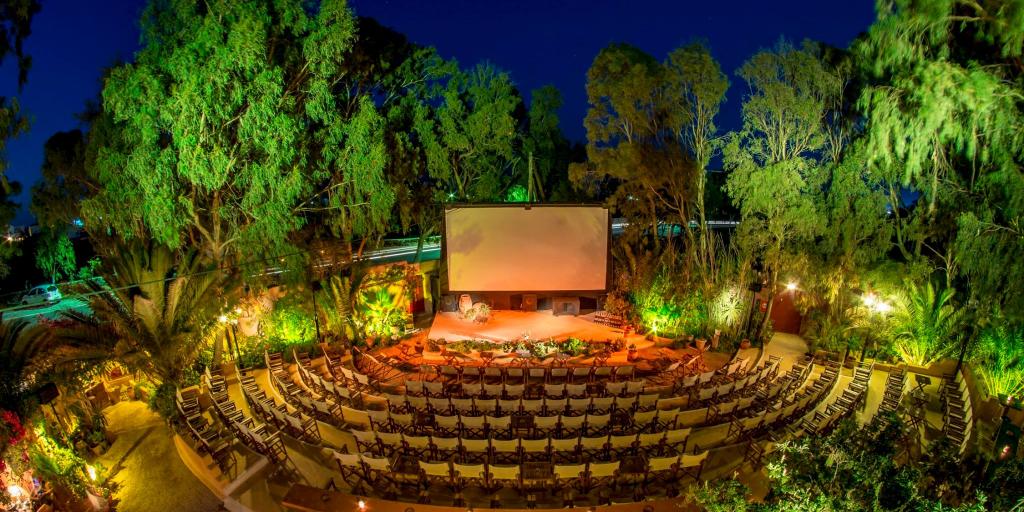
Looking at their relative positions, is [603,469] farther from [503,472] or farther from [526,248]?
[526,248]

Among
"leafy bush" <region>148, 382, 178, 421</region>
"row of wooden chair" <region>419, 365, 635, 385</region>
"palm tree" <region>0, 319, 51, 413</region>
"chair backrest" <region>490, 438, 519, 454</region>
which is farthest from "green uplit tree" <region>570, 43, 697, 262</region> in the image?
"palm tree" <region>0, 319, 51, 413</region>

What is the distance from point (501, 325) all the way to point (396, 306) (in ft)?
10.3

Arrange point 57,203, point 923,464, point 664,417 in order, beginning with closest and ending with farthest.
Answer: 1. point 923,464
2. point 664,417
3. point 57,203

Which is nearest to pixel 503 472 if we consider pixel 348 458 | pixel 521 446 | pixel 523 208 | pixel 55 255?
pixel 521 446

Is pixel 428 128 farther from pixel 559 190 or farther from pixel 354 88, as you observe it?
pixel 559 190

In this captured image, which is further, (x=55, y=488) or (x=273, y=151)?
(x=273, y=151)

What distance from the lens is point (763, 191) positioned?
12117mm

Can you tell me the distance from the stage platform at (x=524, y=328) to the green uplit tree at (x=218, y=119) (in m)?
5.05

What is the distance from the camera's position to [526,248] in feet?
46.3

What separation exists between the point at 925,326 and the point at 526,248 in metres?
9.54

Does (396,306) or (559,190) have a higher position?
(559,190)

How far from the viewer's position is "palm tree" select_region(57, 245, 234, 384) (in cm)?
818

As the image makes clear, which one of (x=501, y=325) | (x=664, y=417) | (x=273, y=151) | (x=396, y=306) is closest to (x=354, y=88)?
(x=273, y=151)

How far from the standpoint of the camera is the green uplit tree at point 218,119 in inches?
421
